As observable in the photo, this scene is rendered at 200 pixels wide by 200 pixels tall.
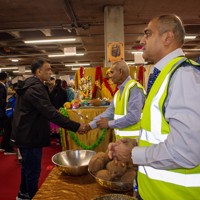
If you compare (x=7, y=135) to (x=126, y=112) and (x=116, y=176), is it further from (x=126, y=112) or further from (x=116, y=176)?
(x=116, y=176)

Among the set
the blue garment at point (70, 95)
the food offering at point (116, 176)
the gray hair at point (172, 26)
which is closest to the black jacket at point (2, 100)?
the blue garment at point (70, 95)

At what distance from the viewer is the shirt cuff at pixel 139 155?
1083 millimetres

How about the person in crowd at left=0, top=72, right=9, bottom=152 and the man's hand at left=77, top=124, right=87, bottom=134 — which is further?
the person in crowd at left=0, top=72, right=9, bottom=152

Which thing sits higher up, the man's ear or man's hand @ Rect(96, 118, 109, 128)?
the man's ear

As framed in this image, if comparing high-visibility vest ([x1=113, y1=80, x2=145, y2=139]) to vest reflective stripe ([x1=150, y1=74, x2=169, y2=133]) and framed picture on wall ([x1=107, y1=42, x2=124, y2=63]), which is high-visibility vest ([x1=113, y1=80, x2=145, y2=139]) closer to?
vest reflective stripe ([x1=150, y1=74, x2=169, y2=133])

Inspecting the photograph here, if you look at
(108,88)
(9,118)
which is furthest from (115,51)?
(9,118)

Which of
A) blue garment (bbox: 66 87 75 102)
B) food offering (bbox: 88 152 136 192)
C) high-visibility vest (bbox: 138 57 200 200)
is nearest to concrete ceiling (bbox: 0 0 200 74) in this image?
blue garment (bbox: 66 87 75 102)

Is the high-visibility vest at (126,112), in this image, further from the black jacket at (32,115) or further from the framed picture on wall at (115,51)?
the framed picture on wall at (115,51)

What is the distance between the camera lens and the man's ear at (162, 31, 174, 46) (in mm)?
1220

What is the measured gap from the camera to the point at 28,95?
8.57ft

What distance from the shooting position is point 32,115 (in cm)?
268

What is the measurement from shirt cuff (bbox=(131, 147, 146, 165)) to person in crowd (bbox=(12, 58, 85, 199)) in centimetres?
165

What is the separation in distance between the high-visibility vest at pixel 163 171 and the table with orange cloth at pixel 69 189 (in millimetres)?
323

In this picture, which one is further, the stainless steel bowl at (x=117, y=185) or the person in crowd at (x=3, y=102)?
the person in crowd at (x=3, y=102)
